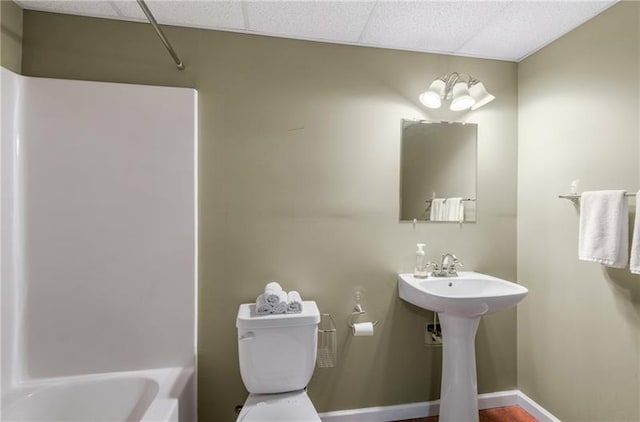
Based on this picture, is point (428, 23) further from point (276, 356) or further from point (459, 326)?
point (276, 356)

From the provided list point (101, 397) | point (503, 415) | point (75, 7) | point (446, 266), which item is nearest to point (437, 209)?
point (446, 266)

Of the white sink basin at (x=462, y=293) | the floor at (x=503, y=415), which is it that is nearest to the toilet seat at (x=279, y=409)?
the white sink basin at (x=462, y=293)

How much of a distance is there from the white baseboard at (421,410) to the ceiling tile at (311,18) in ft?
7.48

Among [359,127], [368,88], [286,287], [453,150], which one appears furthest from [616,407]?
[368,88]

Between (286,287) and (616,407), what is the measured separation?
69.8 inches

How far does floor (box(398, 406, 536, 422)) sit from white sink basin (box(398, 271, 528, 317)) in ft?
2.71

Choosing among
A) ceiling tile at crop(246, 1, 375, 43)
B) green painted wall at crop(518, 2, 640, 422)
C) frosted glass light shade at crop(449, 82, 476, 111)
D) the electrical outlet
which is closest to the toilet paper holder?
the electrical outlet

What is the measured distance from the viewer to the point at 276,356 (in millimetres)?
1487

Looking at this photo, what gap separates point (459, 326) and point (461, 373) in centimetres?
27

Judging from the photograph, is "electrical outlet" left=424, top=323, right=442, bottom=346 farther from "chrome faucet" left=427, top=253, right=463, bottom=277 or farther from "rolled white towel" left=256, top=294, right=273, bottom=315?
"rolled white towel" left=256, top=294, right=273, bottom=315

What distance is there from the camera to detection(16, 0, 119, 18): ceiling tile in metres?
1.52

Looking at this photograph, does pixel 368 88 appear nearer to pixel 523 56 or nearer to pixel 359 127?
pixel 359 127

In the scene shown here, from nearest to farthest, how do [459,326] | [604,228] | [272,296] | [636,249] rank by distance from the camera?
1. [636,249]
2. [604,228]
3. [272,296]
4. [459,326]

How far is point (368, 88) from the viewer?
74.5 inches
